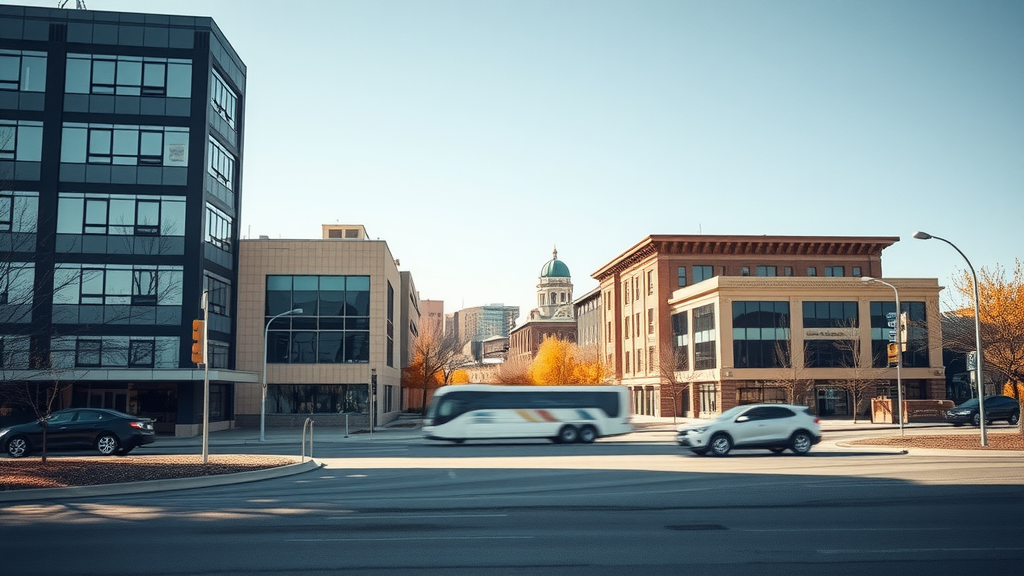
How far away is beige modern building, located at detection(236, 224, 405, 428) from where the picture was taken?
50875 millimetres

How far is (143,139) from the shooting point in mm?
44625

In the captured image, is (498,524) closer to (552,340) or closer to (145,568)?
(145,568)

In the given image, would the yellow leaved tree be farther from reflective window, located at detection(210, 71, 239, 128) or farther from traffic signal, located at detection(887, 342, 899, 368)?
reflective window, located at detection(210, 71, 239, 128)

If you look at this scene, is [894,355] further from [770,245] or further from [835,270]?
[835,270]

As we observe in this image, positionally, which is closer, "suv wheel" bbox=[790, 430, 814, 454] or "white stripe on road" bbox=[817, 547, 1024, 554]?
"white stripe on road" bbox=[817, 547, 1024, 554]

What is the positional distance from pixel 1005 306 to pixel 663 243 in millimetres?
37233

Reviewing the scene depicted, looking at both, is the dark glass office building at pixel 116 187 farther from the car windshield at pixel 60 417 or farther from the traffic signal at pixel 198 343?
the traffic signal at pixel 198 343

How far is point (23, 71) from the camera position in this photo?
43.6m

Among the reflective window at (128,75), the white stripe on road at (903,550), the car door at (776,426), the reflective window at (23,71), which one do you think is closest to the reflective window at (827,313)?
the car door at (776,426)

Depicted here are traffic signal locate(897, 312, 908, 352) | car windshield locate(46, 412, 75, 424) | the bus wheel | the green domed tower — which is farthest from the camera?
the green domed tower

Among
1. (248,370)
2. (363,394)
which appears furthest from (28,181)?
(363,394)

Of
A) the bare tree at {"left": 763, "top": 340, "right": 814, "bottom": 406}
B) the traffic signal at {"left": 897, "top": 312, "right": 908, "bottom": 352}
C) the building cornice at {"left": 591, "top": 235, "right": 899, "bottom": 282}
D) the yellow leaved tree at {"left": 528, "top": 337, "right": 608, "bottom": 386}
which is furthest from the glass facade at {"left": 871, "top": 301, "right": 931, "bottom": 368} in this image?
the traffic signal at {"left": 897, "top": 312, "right": 908, "bottom": 352}

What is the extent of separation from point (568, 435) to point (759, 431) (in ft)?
32.0

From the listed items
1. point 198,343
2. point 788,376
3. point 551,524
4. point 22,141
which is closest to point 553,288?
point 788,376
